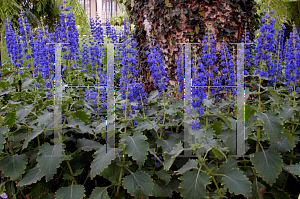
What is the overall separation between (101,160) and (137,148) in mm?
201

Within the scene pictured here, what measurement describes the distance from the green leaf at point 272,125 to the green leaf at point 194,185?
15.3 inches

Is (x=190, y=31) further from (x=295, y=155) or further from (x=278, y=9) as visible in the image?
(x=278, y=9)

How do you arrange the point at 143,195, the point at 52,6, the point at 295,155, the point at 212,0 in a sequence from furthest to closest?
the point at 52,6 → the point at 212,0 → the point at 295,155 → the point at 143,195

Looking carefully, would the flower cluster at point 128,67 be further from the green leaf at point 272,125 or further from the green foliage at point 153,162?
the green leaf at point 272,125

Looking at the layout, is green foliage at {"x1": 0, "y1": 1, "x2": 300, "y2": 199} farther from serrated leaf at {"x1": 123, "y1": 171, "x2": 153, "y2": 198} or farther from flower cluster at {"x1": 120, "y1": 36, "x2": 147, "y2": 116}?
flower cluster at {"x1": 120, "y1": 36, "x2": 147, "y2": 116}

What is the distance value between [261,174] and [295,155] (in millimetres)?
440

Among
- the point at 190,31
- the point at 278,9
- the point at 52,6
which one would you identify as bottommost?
the point at 190,31

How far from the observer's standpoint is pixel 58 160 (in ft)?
4.07

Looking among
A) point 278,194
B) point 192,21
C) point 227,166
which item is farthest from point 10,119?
point 192,21

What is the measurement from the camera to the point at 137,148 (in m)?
1.18

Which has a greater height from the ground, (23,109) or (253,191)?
(23,109)

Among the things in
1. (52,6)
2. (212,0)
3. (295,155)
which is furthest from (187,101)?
(52,6)

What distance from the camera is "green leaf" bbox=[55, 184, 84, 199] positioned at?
4.04 feet

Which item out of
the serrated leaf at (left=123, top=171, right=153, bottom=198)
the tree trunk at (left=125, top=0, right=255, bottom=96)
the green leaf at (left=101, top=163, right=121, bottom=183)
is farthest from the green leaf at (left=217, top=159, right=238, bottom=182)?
the tree trunk at (left=125, top=0, right=255, bottom=96)
